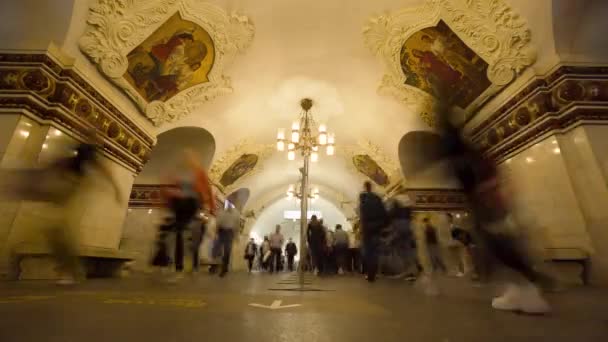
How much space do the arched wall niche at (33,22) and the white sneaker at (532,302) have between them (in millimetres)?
6154

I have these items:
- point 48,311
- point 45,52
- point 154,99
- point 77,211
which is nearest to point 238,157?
point 154,99

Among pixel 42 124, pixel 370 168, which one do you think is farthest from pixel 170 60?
pixel 370 168

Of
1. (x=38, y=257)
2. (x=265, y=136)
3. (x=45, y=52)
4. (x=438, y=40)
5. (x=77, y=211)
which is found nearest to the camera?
(x=77, y=211)

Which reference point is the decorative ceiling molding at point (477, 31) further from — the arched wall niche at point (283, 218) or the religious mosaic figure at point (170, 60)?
the arched wall niche at point (283, 218)

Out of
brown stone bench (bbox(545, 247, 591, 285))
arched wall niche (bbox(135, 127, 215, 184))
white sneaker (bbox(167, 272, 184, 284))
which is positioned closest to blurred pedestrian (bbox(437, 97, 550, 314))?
brown stone bench (bbox(545, 247, 591, 285))

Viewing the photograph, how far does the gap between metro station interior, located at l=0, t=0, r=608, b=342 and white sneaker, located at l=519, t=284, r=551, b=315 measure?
2 cm

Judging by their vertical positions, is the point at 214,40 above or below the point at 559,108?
above

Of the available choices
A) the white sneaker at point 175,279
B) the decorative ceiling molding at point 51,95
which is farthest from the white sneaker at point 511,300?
the decorative ceiling molding at point 51,95

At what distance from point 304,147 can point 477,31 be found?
4072mm

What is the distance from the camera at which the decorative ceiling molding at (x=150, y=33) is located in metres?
4.84

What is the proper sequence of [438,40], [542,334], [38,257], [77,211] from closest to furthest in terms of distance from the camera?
[542,334], [77,211], [38,257], [438,40]

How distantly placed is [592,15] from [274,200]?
1450 centimetres

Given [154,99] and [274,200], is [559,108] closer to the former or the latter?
[154,99]

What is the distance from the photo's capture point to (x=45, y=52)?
4336mm
